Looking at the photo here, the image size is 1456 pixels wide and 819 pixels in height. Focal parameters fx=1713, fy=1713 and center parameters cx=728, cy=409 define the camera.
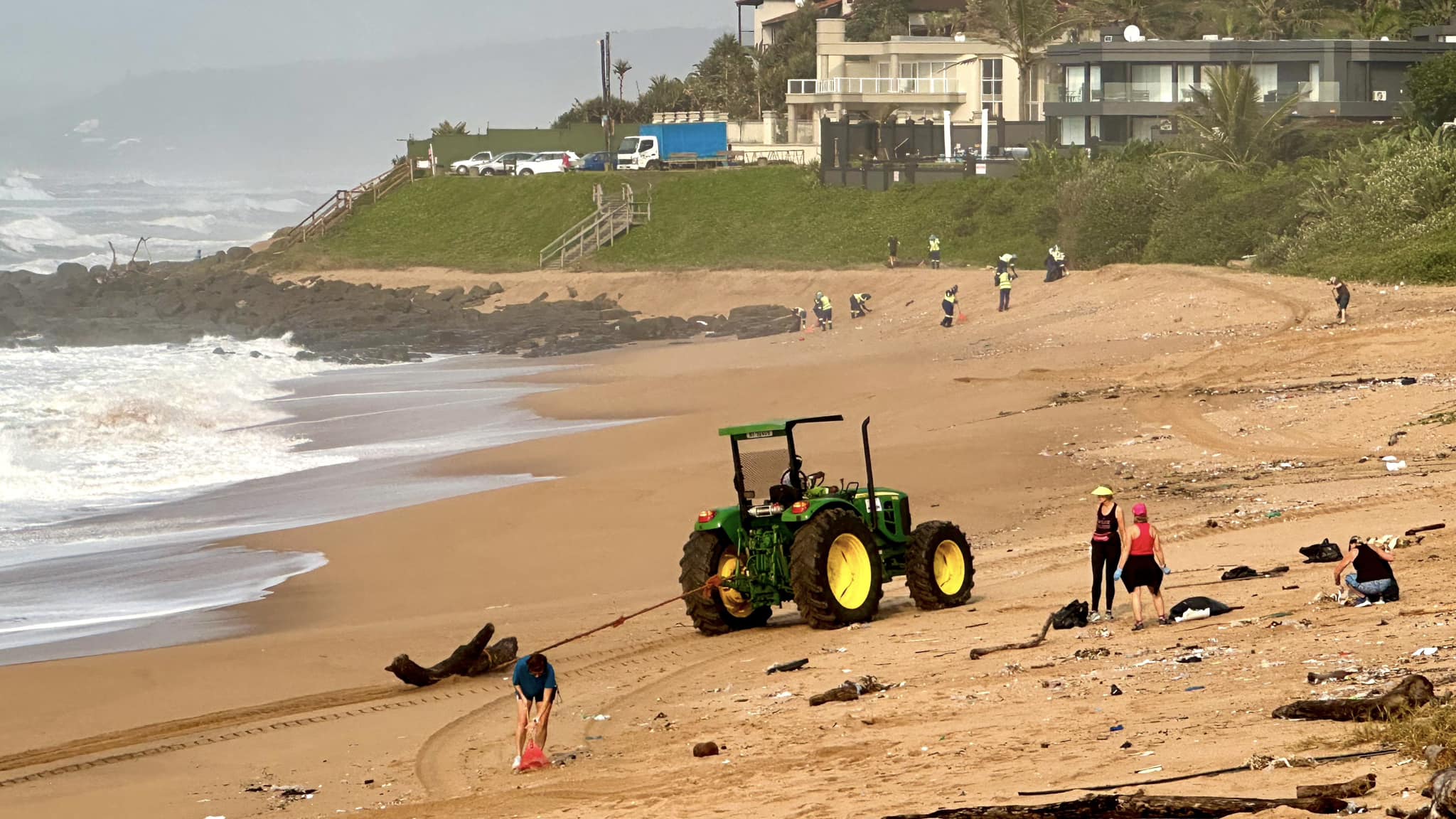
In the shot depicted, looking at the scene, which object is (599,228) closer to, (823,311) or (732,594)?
(823,311)

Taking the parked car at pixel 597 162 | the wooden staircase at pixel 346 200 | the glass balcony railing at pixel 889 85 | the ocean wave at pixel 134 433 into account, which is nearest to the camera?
the ocean wave at pixel 134 433

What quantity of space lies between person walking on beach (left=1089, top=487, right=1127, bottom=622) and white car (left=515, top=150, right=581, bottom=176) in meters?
63.7

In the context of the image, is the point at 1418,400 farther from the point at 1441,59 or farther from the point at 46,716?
the point at 1441,59

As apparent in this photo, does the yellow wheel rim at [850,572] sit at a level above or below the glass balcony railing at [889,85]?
below

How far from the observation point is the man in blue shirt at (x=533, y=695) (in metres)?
10.6

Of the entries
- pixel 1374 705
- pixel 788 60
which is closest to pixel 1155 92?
pixel 788 60

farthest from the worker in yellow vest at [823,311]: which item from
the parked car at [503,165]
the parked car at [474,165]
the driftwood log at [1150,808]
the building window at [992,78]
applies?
the parked car at [474,165]

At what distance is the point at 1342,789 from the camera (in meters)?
7.00

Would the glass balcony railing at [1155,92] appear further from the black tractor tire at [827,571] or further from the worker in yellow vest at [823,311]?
the black tractor tire at [827,571]

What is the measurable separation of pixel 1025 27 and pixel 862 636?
5735cm

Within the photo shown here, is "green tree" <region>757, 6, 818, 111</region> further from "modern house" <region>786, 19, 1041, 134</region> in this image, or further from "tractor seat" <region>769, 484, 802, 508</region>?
"tractor seat" <region>769, 484, 802, 508</region>

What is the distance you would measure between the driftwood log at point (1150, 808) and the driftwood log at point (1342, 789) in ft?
0.12

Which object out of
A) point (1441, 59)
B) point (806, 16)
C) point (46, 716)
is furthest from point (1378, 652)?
point (806, 16)

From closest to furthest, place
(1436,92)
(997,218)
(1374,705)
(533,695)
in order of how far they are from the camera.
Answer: (1374,705) → (533,695) → (1436,92) → (997,218)
